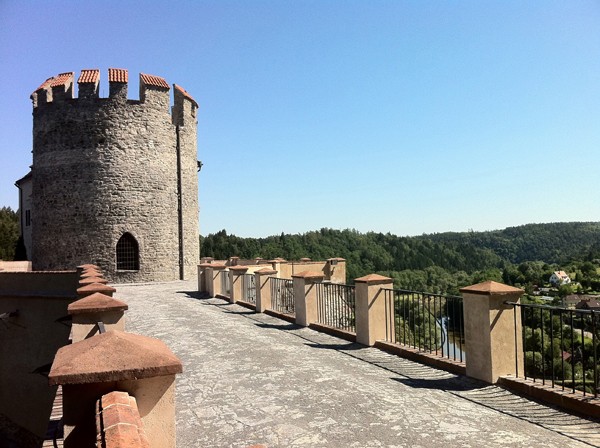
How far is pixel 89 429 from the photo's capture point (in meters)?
2.28

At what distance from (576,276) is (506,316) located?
91800mm

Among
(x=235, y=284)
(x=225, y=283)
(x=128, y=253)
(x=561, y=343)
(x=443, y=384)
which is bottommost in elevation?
(x=443, y=384)

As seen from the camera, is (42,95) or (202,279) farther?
(42,95)

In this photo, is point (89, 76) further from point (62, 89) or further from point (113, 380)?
point (113, 380)

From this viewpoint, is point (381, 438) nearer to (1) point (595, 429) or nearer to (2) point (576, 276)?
(1) point (595, 429)

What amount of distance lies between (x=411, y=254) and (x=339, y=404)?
88455mm

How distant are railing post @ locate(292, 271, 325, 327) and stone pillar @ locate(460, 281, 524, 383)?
5096mm

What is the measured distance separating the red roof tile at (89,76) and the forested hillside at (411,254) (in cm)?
2923

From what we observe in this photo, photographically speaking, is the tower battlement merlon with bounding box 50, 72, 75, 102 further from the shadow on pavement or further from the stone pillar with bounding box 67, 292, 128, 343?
the shadow on pavement

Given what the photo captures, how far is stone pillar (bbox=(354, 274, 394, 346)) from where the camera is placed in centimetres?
865

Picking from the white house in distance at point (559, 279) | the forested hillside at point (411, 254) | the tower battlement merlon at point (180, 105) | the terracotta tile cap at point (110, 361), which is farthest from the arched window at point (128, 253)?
the white house in distance at point (559, 279)

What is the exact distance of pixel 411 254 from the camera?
91.1m

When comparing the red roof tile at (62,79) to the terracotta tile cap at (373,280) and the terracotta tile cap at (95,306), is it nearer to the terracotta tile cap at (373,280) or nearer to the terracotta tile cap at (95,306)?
the terracotta tile cap at (373,280)

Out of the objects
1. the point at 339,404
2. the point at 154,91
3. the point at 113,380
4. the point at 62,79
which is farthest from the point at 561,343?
the point at 62,79
